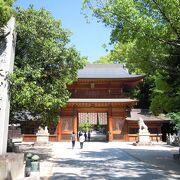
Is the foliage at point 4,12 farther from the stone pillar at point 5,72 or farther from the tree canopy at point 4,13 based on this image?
the stone pillar at point 5,72

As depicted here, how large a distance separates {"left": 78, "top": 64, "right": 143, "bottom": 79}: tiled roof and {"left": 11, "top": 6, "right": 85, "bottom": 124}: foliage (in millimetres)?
21386

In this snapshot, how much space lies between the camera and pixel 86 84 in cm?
3916

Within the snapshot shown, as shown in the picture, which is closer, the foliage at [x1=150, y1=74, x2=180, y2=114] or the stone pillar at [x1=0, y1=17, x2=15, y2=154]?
the stone pillar at [x1=0, y1=17, x2=15, y2=154]

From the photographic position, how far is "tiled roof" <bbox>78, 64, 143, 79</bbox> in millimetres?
39375

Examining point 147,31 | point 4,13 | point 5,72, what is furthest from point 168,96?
point 4,13

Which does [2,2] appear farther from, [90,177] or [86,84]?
[86,84]

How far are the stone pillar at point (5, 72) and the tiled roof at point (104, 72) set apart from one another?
28090 mm

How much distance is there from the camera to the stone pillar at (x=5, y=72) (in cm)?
963

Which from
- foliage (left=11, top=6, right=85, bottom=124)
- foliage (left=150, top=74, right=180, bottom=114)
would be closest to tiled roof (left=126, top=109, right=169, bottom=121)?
foliage (left=150, top=74, right=180, bottom=114)

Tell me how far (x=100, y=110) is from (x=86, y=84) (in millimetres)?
3959

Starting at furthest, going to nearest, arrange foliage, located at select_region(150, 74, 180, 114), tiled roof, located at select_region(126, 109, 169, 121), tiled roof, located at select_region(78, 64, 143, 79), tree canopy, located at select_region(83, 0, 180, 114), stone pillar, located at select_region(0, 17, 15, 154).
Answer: tiled roof, located at select_region(78, 64, 143, 79) → tiled roof, located at select_region(126, 109, 169, 121) → foliage, located at select_region(150, 74, 180, 114) → tree canopy, located at select_region(83, 0, 180, 114) → stone pillar, located at select_region(0, 17, 15, 154)

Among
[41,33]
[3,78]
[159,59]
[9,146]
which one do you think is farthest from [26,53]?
[159,59]

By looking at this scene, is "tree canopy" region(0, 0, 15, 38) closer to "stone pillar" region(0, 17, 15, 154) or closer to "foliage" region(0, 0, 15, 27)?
"foliage" region(0, 0, 15, 27)

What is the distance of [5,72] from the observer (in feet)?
32.9
